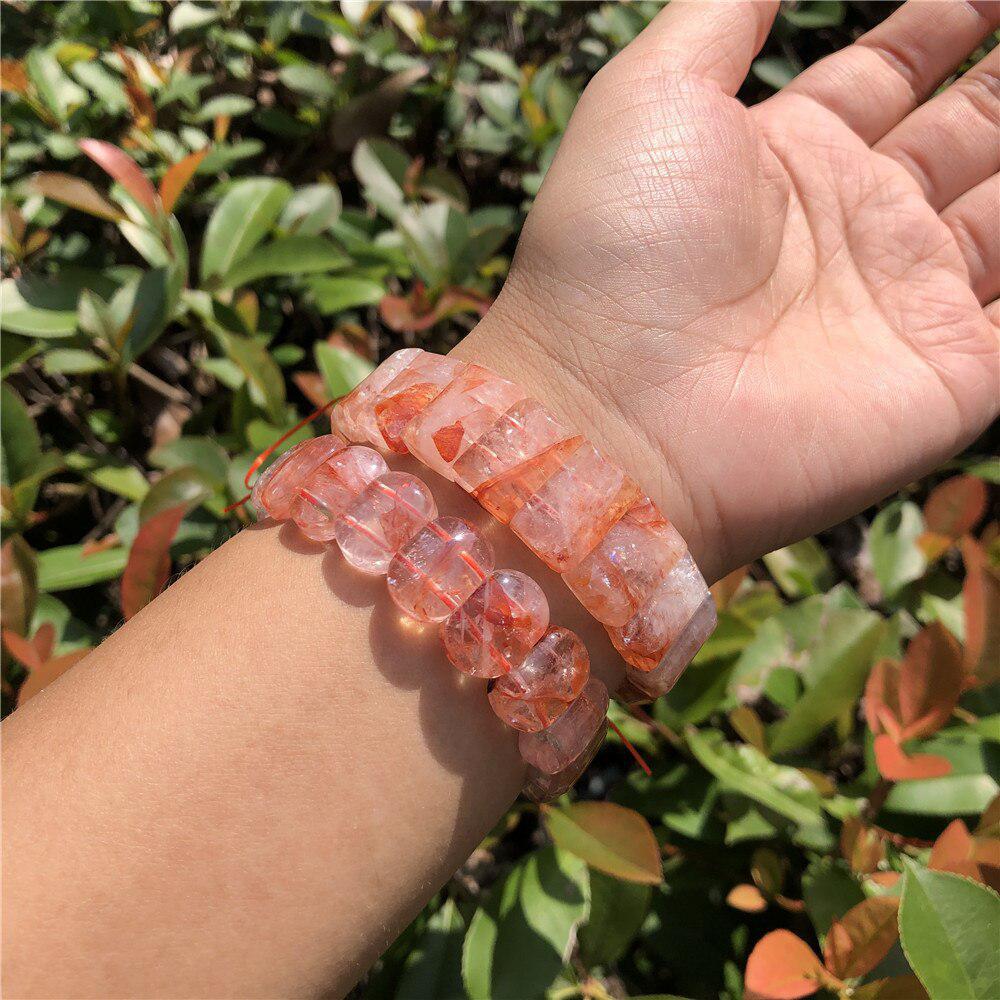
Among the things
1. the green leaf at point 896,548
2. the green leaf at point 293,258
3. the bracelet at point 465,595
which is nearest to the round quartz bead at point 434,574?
the bracelet at point 465,595

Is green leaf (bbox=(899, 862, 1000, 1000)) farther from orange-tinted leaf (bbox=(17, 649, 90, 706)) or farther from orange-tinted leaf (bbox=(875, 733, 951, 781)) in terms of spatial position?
orange-tinted leaf (bbox=(17, 649, 90, 706))

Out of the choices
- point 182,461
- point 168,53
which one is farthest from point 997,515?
point 168,53

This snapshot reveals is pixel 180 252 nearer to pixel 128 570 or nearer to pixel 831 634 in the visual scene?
Result: pixel 128 570

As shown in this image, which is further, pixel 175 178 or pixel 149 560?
pixel 175 178

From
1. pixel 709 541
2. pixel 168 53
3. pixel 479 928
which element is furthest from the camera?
pixel 168 53

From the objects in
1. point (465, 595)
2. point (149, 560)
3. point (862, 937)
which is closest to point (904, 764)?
point (862, 937)

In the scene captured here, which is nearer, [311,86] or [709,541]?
[709,541]

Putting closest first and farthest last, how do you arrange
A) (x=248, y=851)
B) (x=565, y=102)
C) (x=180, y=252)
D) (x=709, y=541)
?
(x=248, y=851) < (x=709, y=541) < (x=180, y=252) < (x=565, y=102)

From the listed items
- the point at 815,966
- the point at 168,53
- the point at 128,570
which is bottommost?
the point at 815,966

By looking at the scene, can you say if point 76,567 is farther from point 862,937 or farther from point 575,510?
point 862,937
